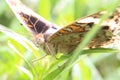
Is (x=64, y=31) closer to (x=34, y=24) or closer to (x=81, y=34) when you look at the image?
(x=81, y=34)

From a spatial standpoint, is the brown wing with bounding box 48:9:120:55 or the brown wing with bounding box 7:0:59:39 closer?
the brown wing with bounding box 48:9:120:55

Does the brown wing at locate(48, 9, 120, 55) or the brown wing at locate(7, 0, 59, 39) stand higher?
the brown wing at locate(7, 0, 59, 39)

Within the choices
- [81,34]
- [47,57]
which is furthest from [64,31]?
[47,57]

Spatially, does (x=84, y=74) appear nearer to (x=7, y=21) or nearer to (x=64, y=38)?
(x=64, y=38)

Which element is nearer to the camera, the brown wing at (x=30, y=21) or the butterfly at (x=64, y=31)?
the butterfly at (x=64, y=31)
